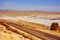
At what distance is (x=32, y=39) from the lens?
29.2 meters

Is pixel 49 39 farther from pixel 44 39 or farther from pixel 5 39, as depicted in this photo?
pixel 5 39

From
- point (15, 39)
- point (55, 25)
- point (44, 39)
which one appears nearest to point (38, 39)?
→ point (44, 39)

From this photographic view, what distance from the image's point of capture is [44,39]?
94.6 ft

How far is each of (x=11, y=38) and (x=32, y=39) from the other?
3001mm

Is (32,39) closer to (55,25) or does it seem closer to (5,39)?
(5,39)

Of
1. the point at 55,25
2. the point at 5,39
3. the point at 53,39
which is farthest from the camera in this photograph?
the point at 55,25

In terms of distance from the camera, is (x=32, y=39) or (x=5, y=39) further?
(x=32, y=39)

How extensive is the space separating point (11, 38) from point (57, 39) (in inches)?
223

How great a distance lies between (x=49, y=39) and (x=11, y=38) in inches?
186

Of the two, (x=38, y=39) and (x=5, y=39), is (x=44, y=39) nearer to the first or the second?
(x=38, y=39)

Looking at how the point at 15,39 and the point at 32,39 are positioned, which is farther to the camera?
the point at 32,39

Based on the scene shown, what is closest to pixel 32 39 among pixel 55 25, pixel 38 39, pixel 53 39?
pixel 38 39

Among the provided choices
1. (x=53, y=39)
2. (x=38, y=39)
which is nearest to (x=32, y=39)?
(x=38, y=39)

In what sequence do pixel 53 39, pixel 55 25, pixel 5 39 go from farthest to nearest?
pixel 55 25 → pixel 53 39 → pixel 5 39
